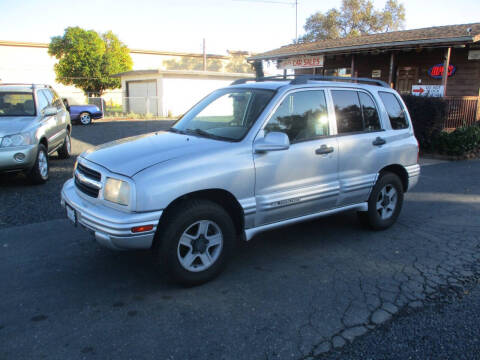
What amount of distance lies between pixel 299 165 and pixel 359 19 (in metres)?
43.3

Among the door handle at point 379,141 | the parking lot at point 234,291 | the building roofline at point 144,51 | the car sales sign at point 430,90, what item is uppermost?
the building roofline at point 144,51

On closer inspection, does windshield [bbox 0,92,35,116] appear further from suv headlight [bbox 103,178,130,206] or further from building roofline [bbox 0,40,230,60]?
building roofline [bbox 0,40,230,60]

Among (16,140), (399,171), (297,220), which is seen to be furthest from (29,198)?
(399,171)

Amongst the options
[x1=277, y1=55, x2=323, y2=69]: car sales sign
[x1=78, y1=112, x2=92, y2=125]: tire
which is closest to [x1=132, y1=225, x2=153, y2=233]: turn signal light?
[x1=277, y1=55, x2=323, y2=69]: car sales sign

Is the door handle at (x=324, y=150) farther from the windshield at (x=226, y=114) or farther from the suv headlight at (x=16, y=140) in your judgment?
the suv headlight at (x=16, y=140)

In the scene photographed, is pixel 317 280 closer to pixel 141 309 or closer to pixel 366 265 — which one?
pixel 366 265

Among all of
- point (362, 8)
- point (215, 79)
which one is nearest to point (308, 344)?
point (215, 79)

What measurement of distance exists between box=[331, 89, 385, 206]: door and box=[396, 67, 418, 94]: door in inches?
548

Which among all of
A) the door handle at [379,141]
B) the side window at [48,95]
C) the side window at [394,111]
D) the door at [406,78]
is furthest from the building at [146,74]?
the door handle at [379,141]

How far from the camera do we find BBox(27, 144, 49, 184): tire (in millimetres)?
6992

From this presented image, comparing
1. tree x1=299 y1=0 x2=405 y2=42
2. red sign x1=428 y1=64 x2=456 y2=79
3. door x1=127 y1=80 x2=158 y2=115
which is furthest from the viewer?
tree x1=299 y1=0 x2=405 y2=42

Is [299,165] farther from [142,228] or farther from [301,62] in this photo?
[301,62]

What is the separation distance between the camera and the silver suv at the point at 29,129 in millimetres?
6547

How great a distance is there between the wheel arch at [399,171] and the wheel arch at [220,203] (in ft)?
7.12
